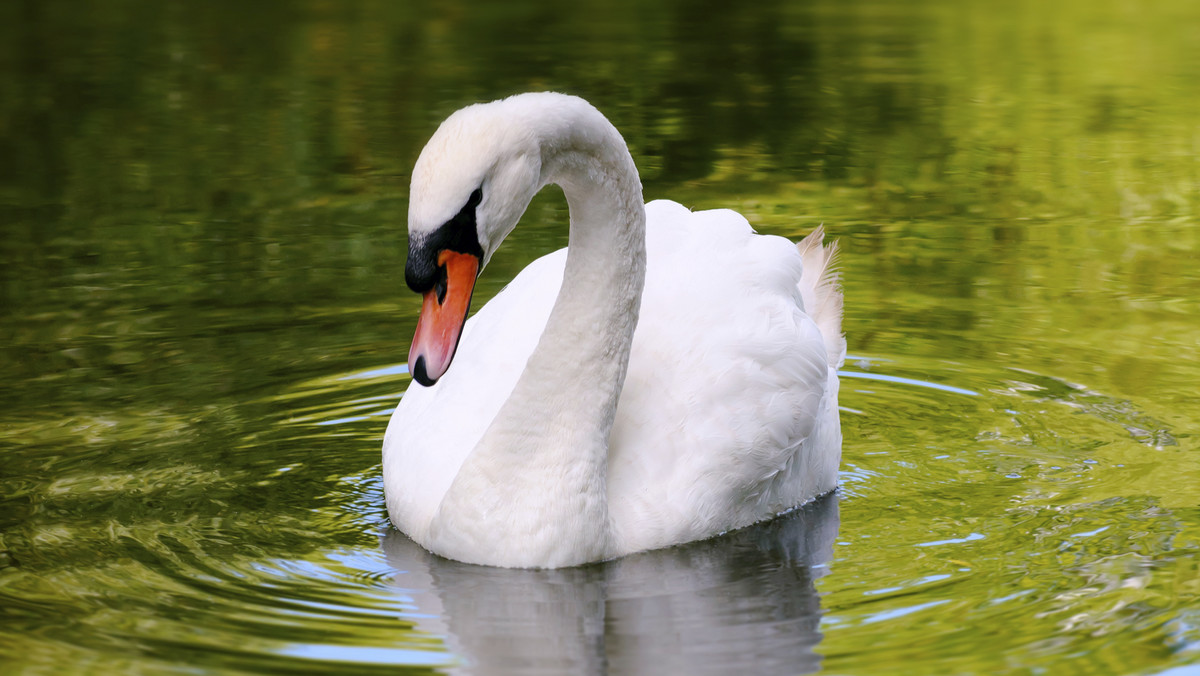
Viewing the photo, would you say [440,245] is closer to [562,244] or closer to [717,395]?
[717,395]

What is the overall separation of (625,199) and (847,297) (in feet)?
13.3

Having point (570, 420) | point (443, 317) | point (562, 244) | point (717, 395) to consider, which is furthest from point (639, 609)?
point (562, 244)

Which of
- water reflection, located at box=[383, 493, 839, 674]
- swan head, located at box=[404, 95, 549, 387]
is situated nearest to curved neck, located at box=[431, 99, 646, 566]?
water reflection, located at box=[383, 493, 839, 674]

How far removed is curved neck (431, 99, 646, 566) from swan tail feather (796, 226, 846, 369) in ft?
5.60

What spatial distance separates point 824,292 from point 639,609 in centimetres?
246

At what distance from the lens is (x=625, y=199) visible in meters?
5.51

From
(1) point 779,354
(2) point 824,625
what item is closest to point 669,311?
(1) point 779,354

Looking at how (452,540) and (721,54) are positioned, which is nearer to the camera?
(452,540)

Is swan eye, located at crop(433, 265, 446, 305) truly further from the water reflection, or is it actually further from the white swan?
the water reflection

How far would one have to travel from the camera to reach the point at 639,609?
532cm

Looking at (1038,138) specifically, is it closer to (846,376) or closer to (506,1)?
(846,376)

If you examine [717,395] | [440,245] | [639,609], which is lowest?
[639,609]

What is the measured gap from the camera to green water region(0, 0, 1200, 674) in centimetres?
512

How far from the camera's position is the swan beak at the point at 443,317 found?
4.81 m
